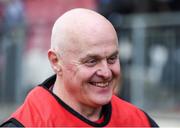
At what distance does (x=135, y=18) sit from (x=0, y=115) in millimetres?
2940

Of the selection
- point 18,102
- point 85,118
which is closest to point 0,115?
point 18,102

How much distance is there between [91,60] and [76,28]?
185mm

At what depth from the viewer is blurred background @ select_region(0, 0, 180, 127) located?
10.3 metres

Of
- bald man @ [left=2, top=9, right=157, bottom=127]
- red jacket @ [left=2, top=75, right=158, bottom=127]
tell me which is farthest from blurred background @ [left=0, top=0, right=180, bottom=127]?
bald man @ [left=2, top=9, right=157, bottom=127]

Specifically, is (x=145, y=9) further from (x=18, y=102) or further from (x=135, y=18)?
(x=18, y=102)

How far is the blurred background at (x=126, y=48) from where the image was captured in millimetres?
10344

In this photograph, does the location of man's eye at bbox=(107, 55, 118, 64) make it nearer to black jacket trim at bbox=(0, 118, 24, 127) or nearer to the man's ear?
the man's ear

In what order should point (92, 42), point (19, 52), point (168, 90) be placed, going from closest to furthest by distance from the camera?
point (92, 42) < point (168, 90) < point (19, 52)

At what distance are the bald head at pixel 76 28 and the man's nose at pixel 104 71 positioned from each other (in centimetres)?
16

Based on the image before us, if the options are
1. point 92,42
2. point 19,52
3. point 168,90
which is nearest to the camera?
point 92,42

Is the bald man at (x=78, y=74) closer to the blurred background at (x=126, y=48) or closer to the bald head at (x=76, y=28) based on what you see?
the bald head at (x=76, y=28)

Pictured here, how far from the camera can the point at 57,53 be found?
355 cm

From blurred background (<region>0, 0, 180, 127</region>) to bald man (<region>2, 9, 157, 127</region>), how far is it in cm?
657

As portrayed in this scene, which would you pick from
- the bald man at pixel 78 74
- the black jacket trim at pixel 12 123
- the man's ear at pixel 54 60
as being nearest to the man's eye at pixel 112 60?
the bald man at pixel 78 74
